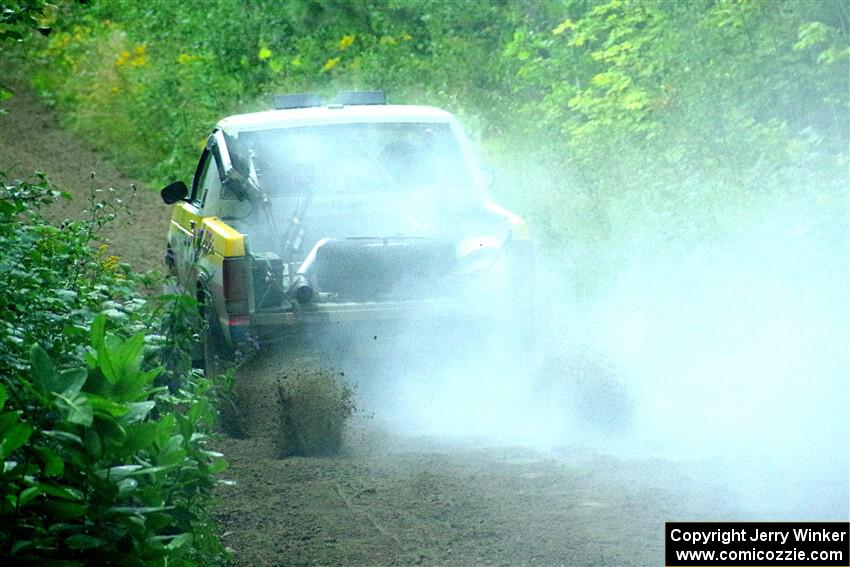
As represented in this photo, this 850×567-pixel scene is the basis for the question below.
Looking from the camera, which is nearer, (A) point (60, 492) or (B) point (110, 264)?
(A) point (60, 492)

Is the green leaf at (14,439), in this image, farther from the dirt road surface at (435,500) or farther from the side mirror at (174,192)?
the side mirror at (174,192)

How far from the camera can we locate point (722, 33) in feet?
46.4

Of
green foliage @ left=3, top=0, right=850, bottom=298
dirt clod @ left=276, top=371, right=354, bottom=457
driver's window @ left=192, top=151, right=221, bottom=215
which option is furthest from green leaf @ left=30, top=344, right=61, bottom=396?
green foliage @ left=3, top=0, right=850, bottom=298

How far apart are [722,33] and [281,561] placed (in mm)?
9827

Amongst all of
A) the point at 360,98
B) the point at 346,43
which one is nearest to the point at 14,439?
the point at 360,98

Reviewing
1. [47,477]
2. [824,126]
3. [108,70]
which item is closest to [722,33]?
[824,126]

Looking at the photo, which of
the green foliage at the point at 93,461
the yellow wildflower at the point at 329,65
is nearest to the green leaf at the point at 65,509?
the green foliage at the point at 93,461

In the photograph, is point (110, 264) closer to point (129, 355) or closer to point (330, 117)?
point (330, 117)

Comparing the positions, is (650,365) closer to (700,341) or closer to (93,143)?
(700,341)

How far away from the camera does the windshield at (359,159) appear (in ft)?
31.4

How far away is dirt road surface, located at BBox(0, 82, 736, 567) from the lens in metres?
5.77

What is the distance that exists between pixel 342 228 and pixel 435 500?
3358mm

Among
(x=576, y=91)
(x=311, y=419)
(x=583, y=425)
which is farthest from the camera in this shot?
(x=576, y=91)

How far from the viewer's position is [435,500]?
653cm
